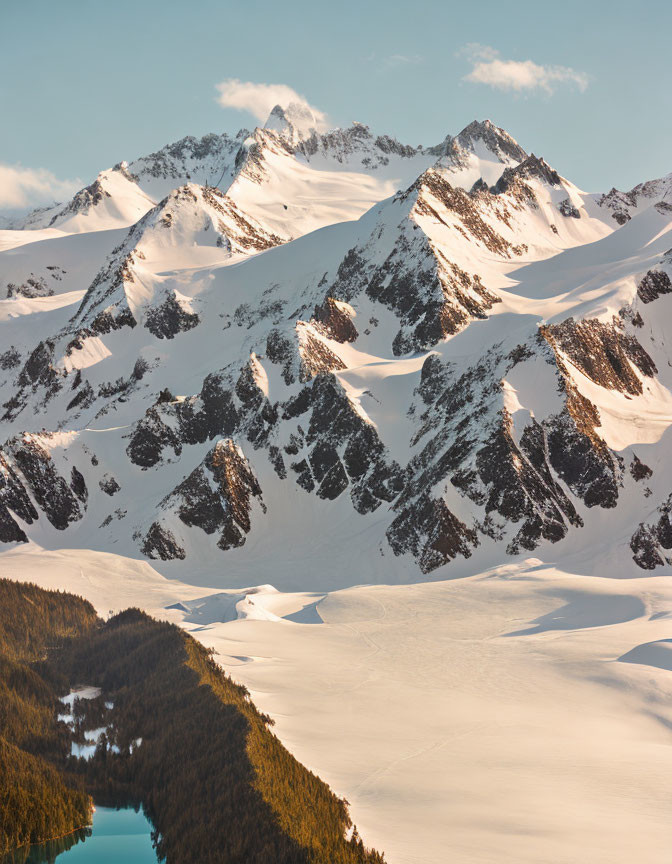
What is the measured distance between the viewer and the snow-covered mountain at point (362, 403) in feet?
269

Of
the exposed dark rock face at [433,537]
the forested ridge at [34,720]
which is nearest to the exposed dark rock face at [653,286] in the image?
the exposed dark rock face at [433,537]

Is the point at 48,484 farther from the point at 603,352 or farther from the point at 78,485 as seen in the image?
the point at 603,352

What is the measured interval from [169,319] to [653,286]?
79.9 m

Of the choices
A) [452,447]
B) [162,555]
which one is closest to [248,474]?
[162,555]

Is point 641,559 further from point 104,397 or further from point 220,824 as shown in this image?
point 104,397

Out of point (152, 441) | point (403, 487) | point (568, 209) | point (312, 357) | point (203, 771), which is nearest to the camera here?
point (203, 771)

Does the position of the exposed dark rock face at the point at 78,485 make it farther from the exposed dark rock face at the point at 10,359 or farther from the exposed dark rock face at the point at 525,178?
the exposed dark rock face at the point at 525,178

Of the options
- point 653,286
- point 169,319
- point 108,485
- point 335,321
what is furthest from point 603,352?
point 169,319

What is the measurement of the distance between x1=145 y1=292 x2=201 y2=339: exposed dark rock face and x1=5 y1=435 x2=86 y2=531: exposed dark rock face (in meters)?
36.9

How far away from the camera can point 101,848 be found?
115ft

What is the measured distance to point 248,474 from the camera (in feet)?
326

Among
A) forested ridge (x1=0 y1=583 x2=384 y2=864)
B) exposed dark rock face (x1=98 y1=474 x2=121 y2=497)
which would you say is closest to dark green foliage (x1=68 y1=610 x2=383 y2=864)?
forested ridge (x1=0 y1=583 x2=384 y2=864)

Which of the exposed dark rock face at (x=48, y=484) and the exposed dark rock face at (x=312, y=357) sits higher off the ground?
the exposed dark rock face at (x=312, y=357)

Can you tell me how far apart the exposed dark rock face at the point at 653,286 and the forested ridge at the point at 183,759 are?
270 feet
